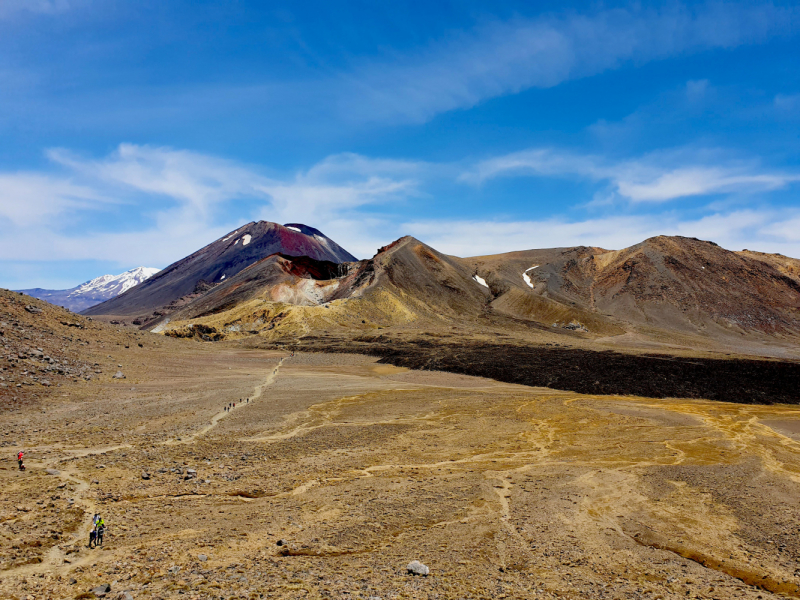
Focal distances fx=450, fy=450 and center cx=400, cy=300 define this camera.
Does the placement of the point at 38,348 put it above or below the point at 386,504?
above

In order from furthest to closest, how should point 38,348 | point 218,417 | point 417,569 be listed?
point 38,348, point 218,417, point 417,569

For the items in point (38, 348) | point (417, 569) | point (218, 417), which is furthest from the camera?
point (38, 348)

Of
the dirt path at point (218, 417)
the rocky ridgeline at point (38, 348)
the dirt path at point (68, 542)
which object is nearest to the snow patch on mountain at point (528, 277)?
the dirt path at point (218, 417)

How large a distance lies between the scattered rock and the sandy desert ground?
212 millimetres

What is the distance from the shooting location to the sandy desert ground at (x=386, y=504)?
9.41 meters

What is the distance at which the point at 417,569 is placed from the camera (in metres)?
9.64

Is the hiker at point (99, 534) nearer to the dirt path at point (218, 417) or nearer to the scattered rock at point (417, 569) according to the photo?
the scattered rock at point (417, 569)

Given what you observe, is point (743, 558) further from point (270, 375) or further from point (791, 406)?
point (270, 375)

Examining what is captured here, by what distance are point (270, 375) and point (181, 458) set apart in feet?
93.7

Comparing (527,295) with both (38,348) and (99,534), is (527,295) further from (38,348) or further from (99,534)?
(99,534)

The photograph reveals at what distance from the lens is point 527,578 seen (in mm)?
9797

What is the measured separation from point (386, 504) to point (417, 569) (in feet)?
12.9

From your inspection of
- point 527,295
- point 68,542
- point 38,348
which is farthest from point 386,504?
point 527,295

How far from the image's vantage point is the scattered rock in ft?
31.5
